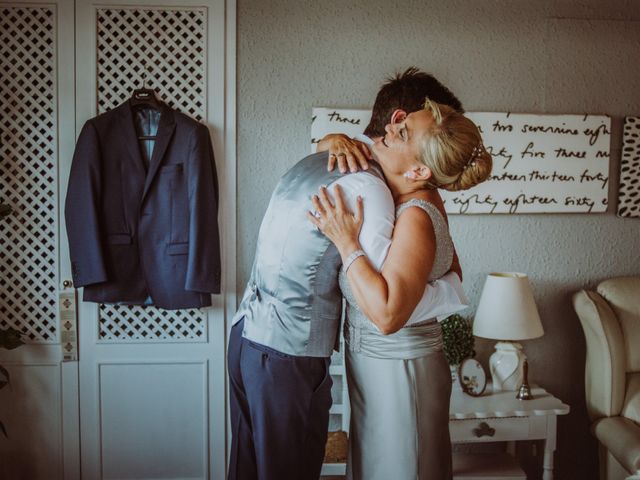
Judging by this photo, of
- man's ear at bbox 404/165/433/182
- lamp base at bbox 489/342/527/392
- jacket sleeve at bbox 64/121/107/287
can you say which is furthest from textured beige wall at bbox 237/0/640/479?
man's ear at bbox 404/165/433/182

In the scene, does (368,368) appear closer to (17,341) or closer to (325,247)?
(325,247)

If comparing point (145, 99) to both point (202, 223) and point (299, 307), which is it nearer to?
point (202, 223)

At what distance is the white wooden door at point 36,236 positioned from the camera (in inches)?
99.1

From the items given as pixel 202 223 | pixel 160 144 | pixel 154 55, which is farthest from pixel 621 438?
pixel 154 55

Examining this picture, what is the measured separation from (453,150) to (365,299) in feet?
1.28

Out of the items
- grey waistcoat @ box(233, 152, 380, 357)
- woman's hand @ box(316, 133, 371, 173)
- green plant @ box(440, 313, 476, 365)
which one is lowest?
A: green plant @ box(440, 313, 476, 365)

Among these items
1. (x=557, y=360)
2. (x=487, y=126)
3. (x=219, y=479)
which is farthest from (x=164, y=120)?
(x=557, y=360)

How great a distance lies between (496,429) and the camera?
2.34 m

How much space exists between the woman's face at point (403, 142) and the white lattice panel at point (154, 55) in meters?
1.40

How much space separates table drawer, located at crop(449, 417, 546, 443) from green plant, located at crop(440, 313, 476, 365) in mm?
278

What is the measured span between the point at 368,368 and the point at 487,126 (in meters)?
1.63

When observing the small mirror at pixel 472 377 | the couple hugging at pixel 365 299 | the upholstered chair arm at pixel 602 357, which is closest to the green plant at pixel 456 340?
the small mirror at pixel 472 377

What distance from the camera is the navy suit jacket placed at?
2.42 metres

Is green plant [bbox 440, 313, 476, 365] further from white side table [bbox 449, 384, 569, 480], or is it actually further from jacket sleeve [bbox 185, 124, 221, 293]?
jacket sleeve [bbox 185, 124, 221, 293]
